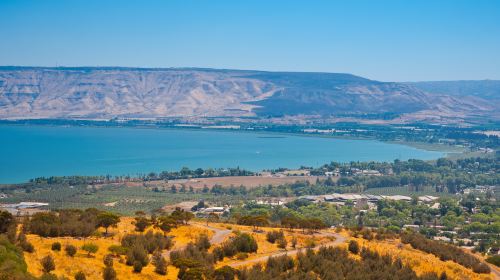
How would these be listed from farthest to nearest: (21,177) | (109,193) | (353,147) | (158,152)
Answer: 1. (353,147)
2. (158,152)
3. (21,177)
4. (109,193)

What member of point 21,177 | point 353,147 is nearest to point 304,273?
point 21,177

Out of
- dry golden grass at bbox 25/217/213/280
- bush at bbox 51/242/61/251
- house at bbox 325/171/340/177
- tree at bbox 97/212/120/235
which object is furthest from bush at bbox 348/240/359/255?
house at bbox 325/171/340/177

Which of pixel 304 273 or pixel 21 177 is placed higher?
pixel 304 273

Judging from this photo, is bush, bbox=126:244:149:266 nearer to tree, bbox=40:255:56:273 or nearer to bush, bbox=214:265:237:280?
bush, bbox=214:265:237:280

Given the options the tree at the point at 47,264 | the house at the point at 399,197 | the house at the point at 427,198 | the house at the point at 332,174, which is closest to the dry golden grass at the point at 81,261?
the tree at the point at 47,264

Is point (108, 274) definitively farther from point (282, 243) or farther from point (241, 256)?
point (282, 243)

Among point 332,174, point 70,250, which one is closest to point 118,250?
point 70,250

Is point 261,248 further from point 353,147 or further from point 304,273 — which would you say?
point 353,147

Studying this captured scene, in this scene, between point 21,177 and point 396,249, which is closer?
point 396,249
